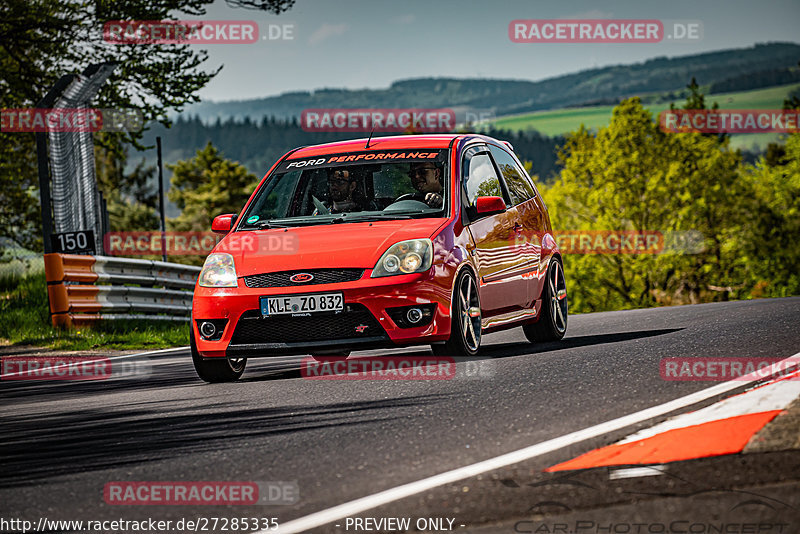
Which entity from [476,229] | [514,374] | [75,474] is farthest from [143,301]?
[75,474]

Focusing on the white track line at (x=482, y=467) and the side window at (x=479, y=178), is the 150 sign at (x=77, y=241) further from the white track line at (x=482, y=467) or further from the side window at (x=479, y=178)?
the white track line at (x=482, y=467)

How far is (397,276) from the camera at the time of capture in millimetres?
7875

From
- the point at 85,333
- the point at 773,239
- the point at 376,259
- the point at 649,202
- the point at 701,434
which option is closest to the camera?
the point at 701,434

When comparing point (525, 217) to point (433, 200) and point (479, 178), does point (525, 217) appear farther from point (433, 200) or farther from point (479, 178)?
point (433, 200)

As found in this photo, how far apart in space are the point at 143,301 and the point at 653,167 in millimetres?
40267

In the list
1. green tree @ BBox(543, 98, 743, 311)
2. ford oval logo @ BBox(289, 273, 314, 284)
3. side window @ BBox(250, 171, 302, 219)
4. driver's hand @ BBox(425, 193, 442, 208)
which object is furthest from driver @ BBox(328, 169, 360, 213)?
green tree @ BBox(543, 98, 743, 311)

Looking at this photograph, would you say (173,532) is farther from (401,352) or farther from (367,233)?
(401,352)

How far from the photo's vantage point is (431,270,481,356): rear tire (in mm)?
8094

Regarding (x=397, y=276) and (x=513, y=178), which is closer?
(x=397, y=276)

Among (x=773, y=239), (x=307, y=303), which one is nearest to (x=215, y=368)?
(x=307, y=303)

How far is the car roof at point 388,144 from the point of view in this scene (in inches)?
375

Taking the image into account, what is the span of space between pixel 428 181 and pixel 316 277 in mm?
1705

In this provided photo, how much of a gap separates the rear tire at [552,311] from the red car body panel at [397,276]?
1.97 feet

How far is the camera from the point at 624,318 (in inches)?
534
